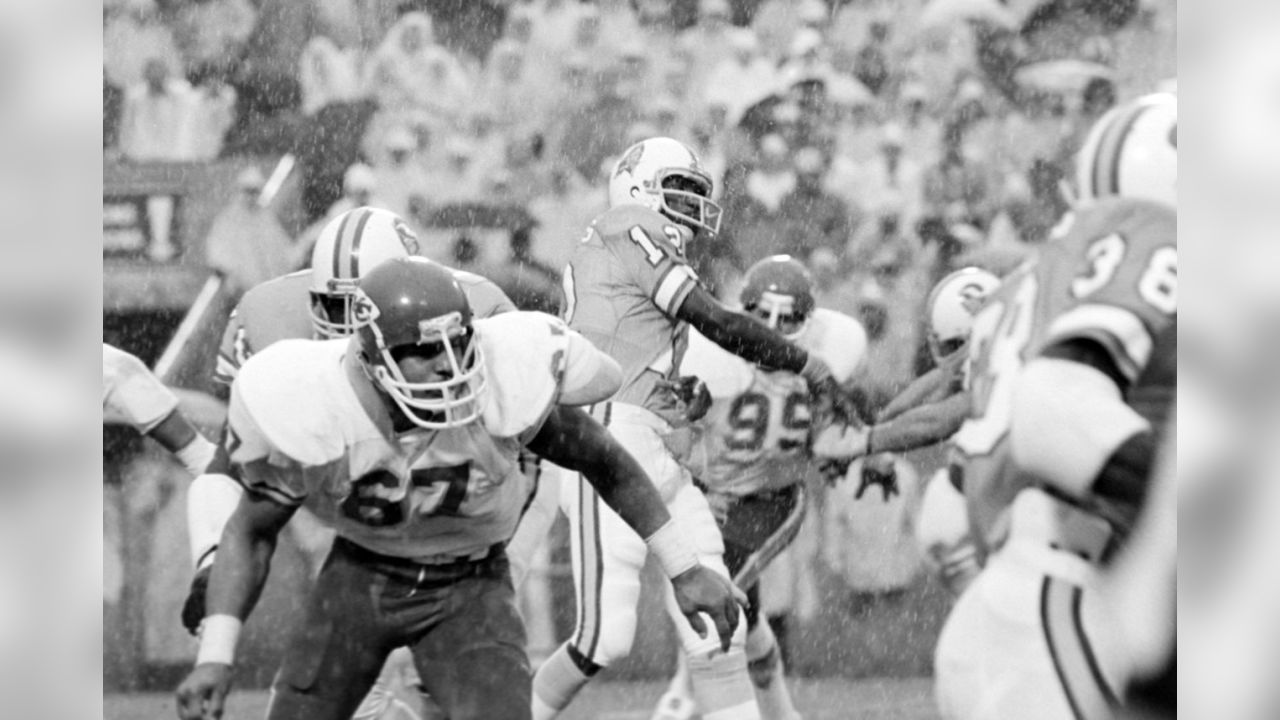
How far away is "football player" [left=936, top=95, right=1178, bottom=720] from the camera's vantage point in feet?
7.60

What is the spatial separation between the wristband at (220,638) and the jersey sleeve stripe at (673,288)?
4.38 feet

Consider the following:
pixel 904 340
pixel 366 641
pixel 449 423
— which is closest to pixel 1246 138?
pixel 449 423

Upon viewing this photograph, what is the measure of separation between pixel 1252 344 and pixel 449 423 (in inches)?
44.9

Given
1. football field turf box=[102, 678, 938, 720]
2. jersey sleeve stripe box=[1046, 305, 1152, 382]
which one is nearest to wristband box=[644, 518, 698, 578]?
jersey sleeve stripe box=[1046, 305, 1152, 382]

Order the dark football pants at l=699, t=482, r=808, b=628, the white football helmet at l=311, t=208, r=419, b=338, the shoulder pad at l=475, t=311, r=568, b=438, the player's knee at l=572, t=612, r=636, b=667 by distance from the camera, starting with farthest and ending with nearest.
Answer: the dark football pants at l=699, t=482, r=808, b=628 < the player's knee at l=572, t=612, r=636, b=667 < the white football helmet at l=311, t=208, r=419, b=338 < the shoulder pad at l=475, t=311, r=568, b=438

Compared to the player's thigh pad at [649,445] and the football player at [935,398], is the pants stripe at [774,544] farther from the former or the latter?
the player's thigh pad at [649,445]

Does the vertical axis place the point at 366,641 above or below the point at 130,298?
below

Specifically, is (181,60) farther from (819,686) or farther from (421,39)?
(819,686)

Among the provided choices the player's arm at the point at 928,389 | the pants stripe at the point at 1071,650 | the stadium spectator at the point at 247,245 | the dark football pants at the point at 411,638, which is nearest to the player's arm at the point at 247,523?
the dark football pants at the point at 411,638

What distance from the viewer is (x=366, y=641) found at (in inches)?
110

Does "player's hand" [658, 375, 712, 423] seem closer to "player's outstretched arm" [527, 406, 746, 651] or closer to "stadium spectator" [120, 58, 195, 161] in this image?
"player's outstretched arm" [527, 406, 746, 651]

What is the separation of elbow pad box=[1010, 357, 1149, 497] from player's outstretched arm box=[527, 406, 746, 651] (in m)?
0.65

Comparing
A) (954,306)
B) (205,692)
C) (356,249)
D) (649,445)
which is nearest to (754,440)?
(649,445)

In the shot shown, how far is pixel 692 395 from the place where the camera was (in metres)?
4.04
